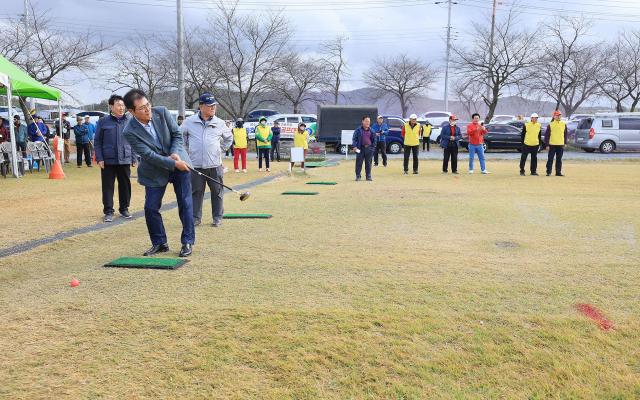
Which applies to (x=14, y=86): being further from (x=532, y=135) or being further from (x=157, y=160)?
(x=532, y=135)

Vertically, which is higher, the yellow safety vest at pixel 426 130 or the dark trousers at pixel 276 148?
the yellow safety vest at pixel 426 130

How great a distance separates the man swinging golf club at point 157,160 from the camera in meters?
5.16

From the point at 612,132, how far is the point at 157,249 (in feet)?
80.7

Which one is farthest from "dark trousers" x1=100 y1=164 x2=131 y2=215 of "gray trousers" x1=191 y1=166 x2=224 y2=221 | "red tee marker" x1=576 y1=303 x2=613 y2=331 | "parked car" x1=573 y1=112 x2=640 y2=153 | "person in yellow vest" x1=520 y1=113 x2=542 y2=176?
"parked car" x1=573 y1=112 x2=640 y2=153

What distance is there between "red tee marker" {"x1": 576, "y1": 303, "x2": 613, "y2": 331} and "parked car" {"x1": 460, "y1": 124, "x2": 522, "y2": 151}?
74.9 feet

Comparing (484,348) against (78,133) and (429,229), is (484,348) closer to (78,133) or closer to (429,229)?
(429,229)

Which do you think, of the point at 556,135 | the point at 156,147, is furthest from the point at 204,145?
the point at 556,135

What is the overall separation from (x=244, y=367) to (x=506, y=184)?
10717 mm

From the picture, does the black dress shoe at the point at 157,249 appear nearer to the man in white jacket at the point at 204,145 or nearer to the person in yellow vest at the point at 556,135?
the man in white jacket at the point at 204,145

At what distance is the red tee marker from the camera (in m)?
3.51

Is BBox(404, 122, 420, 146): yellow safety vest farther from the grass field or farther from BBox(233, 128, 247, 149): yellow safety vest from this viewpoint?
the grass field

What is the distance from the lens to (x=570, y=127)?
90.5ft

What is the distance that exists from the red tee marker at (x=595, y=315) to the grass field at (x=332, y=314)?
0.18ft

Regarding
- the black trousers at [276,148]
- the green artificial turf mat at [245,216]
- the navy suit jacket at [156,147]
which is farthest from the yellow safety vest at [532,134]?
the navy suit jacket at [156,147]
